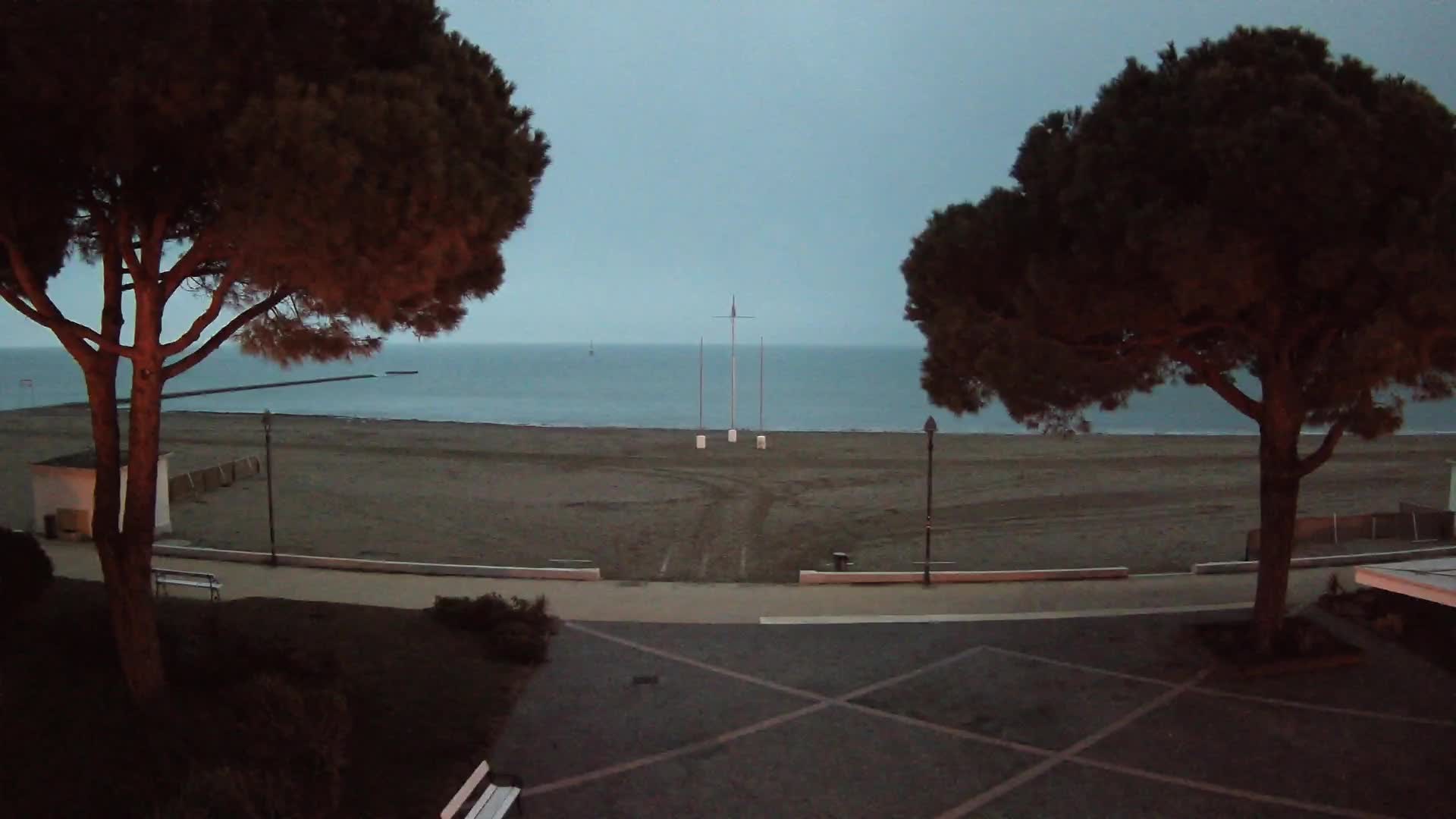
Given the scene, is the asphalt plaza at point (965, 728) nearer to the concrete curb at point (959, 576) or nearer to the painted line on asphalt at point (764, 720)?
the painted line on asphalt at point (764, 720)

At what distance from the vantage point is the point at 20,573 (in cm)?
745

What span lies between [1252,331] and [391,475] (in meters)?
25.4

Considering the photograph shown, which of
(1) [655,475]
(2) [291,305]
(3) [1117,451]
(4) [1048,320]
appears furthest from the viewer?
(3) [1117,451]

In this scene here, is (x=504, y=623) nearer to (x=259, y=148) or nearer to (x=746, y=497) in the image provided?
(x=259, y=148)

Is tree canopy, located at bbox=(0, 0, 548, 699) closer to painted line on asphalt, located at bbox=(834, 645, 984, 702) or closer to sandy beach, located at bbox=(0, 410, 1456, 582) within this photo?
painted line on asphalt, located at bbox=(834, 645, 984, 702)

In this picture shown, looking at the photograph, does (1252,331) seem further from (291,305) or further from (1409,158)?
(291,305)

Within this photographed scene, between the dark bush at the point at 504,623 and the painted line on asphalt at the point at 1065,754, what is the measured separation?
4.74 metres

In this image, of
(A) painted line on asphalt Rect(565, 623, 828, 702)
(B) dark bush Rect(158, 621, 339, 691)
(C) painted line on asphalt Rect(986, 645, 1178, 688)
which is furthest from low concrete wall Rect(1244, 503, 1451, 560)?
(B) dark bush Rect(158, 621, 339, 691)

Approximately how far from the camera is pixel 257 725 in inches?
248

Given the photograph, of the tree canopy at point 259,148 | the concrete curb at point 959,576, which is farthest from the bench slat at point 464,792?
the concrete curb at point 959,576

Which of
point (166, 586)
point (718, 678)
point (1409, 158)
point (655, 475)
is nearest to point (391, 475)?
point (655, 475)

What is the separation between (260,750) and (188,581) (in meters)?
7.55

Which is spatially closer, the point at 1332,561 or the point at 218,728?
the point at 218,728

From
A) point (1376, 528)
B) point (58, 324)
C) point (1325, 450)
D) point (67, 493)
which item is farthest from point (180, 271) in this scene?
point (1376, 528)
